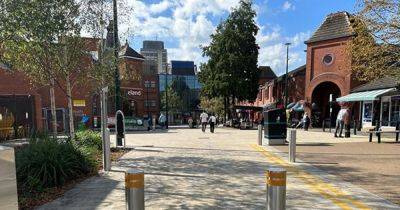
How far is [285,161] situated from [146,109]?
189ft

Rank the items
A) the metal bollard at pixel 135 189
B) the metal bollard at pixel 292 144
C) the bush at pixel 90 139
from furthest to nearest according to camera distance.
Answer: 1. the bush at pixel 90 139
2. the metal bollard at pixel 292 144
3. the metal bollard at pixel 135 189

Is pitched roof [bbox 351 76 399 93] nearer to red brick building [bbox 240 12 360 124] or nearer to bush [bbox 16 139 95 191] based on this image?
red brick building [bbox 240 12 360 124]

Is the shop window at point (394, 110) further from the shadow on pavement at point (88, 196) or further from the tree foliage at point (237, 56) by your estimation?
the shadow on pavement at point (88, 196)

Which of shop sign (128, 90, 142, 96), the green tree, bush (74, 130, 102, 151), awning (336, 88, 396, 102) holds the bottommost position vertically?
bush (74, 130, 102, 151)

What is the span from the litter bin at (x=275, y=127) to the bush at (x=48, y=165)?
935 cm

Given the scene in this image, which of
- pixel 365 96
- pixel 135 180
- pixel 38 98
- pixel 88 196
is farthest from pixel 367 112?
pixel 135 180

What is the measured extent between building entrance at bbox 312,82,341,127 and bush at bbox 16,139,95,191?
106ft

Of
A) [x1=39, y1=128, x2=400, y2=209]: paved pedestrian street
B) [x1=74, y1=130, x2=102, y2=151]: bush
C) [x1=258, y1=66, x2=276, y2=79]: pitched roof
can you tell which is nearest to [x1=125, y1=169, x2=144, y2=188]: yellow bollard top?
[x1=39, y1=128, x2=400, y2=209]: paved pedestrian street

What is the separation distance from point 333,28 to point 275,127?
2370 cm

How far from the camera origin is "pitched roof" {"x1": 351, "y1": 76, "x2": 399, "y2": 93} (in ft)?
92.2

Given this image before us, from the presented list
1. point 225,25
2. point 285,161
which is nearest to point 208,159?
point 285,161

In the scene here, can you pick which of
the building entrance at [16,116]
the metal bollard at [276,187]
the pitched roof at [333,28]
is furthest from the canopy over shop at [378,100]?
the metal bollard at [276,187]

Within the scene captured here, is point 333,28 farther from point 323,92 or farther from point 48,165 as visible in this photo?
point 48,165

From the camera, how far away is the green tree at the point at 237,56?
1544 inches
